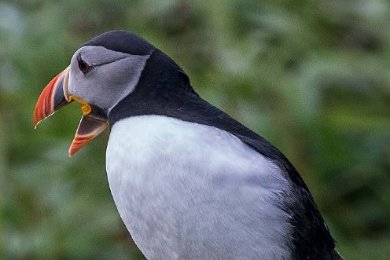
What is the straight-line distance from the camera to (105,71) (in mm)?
1041

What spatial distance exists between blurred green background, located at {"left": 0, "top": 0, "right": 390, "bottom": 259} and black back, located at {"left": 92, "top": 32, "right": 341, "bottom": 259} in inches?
30.0

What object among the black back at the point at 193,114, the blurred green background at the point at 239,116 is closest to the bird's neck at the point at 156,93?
the black back at the point at 193,114

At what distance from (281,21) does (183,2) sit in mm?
206

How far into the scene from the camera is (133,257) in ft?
6.34

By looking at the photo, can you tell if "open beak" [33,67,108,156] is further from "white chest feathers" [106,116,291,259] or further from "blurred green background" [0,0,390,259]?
"blurred green background" [0,0,390,259]

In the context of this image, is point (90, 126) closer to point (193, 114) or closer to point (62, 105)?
point (62, 105)

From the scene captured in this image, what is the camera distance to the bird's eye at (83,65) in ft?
3.45

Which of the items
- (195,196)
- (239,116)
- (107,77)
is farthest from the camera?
(239,116)

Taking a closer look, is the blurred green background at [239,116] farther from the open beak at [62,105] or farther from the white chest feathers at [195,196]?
the white chest feathers at [195,196]

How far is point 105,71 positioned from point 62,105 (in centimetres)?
8

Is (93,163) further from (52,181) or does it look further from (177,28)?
(177,28)

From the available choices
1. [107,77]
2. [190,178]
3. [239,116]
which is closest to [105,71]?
[107,77]

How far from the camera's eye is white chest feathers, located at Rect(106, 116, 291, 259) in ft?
3.06

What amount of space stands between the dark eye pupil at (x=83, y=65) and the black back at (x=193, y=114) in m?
0.02
